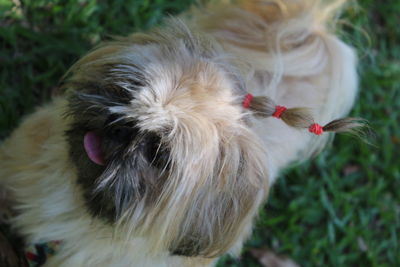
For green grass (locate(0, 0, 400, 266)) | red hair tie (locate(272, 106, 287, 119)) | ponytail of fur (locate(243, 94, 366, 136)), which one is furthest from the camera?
green grass (locate(0, 0, 400, 266))

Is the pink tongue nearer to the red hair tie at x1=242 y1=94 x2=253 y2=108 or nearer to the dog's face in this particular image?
the dog's face

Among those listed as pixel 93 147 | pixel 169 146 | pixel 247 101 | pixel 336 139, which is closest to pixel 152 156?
pixel 169 146

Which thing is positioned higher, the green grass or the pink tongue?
the pink tongue

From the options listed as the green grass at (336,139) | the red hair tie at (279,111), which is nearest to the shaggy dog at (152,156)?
the red hair tie at (279,111)

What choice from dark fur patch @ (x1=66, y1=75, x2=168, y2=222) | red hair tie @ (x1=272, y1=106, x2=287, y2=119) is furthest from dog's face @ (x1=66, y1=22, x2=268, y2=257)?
red hair tie @ (x1=272, y1=106, x2=287, y2=119)

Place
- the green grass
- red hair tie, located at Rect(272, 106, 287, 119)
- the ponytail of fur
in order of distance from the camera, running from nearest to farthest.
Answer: the ponytail of fur
red hair tie, located at Rect(272, 106, 287, 119)
the green grass

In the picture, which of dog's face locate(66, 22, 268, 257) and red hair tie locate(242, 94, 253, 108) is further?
red hair tie locate(242, 94, 253, 108)

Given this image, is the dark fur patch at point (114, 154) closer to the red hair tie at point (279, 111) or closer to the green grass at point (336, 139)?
the red hair tie at point (279, 111)
